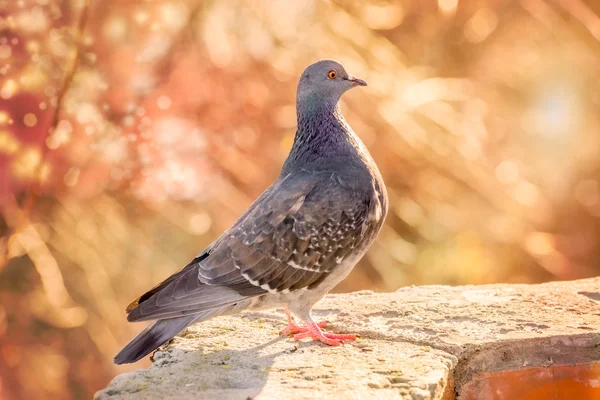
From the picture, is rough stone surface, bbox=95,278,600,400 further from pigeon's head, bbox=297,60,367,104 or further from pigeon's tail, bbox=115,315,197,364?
pigeon's head, bbox=297,60,367,104

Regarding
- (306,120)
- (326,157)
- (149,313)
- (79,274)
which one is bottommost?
(149,313)

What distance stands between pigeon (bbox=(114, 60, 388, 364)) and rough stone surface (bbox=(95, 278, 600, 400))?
16 centimetres

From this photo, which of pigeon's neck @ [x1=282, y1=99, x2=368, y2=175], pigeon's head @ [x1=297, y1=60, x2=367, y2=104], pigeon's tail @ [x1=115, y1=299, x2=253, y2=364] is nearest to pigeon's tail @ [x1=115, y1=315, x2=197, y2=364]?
pigeon's tail @ [x1=115, y1=299, x2=253, y2=364]

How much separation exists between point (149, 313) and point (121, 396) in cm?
37

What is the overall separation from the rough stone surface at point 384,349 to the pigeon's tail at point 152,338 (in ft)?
0.31

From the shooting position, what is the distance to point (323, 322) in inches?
138

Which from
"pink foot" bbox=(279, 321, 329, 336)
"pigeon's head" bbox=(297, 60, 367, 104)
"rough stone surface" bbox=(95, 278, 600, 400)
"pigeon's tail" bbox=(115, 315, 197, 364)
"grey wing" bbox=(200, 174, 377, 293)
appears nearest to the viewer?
"rough stone surface" bbox=(95, 278, 600, 400)

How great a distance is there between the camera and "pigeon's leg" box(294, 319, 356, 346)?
10.4 ft

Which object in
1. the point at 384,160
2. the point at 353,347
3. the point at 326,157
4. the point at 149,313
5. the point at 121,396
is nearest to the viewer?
the point at 121,396

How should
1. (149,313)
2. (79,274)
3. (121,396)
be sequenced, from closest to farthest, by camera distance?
1. (121,396)
2. (149,313)
3. (79,274)

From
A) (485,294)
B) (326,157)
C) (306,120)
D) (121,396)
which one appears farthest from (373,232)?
(121,396)

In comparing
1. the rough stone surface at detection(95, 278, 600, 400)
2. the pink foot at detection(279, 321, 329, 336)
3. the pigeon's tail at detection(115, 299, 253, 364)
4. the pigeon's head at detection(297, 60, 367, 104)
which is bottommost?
the rough stone surface at detection(95, 278, 600, 400)

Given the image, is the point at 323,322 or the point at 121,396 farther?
the point at 323,322

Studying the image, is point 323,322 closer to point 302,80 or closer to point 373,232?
point 373,232
